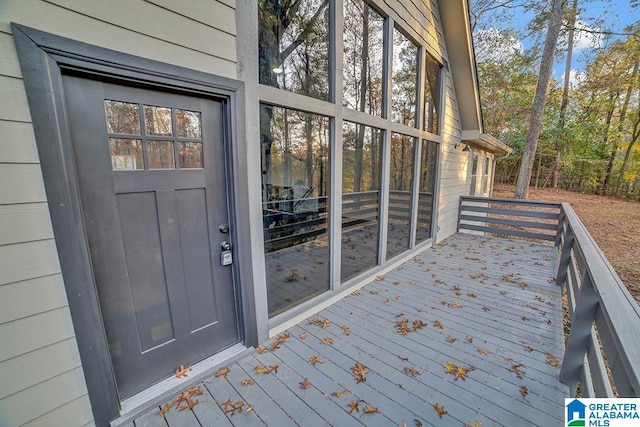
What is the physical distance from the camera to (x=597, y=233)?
797 cm

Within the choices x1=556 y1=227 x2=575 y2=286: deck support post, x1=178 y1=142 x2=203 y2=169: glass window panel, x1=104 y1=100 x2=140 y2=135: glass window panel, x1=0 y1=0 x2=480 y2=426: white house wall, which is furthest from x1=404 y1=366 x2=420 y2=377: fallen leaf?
x1=556 y1=227 x2=575 y2=286: deck support post

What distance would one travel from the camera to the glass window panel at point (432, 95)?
464 centimetres

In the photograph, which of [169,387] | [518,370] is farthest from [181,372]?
[518,370]

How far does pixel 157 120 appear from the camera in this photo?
165 cm

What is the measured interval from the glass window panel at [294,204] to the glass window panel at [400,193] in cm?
149

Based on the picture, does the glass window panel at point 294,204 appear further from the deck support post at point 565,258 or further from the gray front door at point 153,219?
the deck support post at point 565,258

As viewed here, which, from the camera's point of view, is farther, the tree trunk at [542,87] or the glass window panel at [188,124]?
the tree trunk at [542,87]

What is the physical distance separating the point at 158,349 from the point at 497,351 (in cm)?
277

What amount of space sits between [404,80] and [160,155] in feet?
12.4

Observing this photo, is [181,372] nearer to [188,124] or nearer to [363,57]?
[188,124]

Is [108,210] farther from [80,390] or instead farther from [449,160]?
[449,160]

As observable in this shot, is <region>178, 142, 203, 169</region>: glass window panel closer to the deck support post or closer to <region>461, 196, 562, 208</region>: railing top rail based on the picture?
the deck support post

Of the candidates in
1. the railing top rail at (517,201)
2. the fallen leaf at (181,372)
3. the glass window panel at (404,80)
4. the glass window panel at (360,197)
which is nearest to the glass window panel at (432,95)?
the glass window panel at (404,80)

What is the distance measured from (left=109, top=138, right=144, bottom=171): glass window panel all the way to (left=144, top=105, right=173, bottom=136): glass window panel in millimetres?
116
